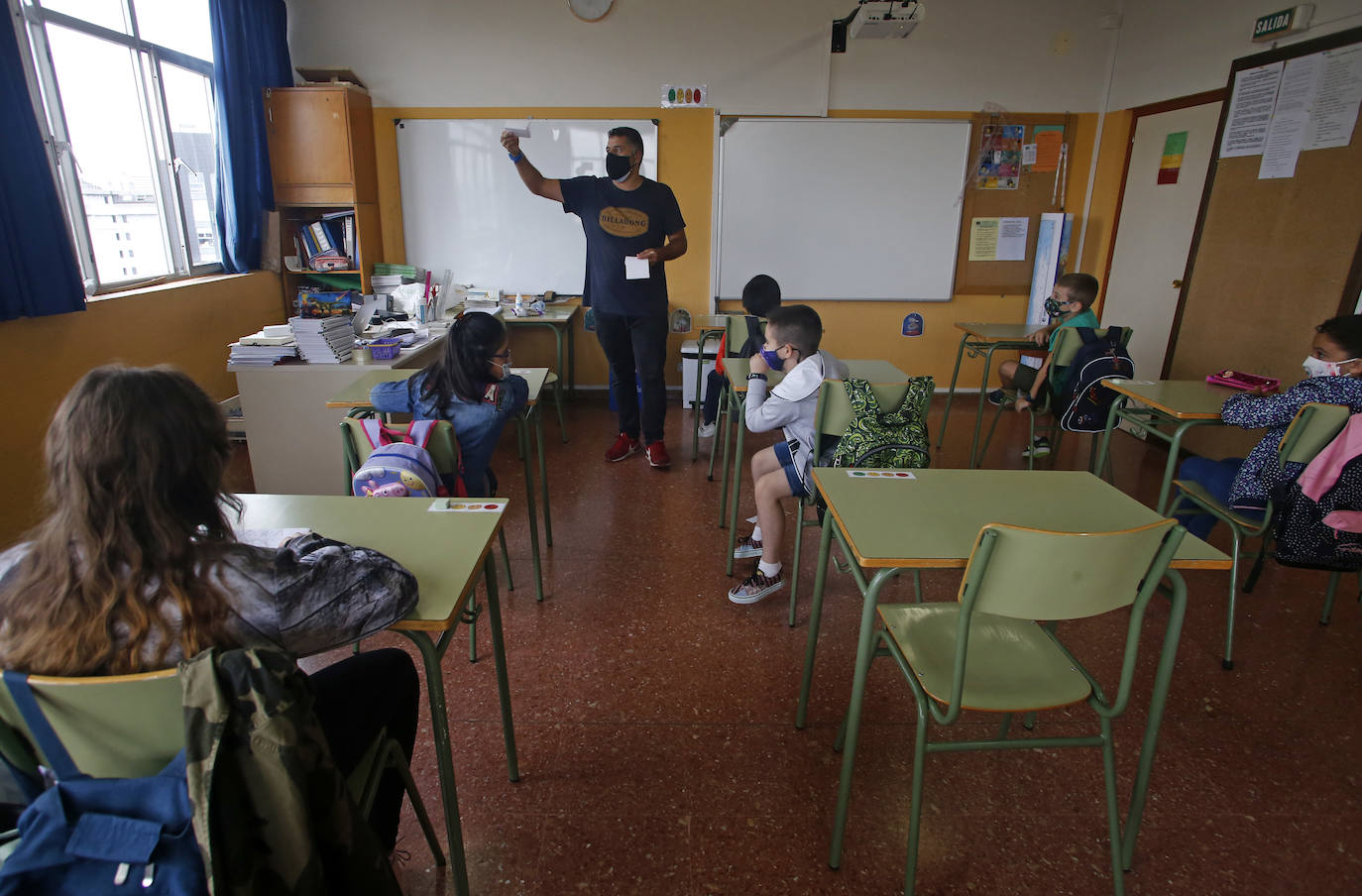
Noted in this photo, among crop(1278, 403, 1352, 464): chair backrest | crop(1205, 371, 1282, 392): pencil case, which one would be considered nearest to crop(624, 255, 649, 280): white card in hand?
crop(1205, 371, 1282, 392): pencil case

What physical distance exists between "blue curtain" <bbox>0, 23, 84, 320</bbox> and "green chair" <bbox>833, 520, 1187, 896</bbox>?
3260mm

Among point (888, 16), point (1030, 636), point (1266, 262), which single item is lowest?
point (1030, 636)

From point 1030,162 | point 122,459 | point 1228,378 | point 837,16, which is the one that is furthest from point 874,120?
point 122,459

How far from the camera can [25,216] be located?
9.08 ft

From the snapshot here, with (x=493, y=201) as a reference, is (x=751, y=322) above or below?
below

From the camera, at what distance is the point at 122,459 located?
91 centimetres

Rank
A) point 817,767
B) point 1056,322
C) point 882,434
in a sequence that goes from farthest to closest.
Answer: point 1056,322 → point 882,434 → point 817,767

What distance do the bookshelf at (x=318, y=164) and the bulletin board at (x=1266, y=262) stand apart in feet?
16.7

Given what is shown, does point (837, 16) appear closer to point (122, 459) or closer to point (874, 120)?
point (874, 120)

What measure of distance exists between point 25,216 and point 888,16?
4333 millimetres

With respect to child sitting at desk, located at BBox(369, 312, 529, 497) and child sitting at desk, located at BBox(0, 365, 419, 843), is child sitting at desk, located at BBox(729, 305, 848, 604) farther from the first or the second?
child sitting at desk, located at BBox(0, 365, 419, 843)

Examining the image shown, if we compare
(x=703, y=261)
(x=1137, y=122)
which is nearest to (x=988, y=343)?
(x=1137, y=122)

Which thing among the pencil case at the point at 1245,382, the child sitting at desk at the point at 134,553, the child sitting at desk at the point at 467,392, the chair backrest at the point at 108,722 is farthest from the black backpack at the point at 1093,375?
the chair backrest at the point at 108,722

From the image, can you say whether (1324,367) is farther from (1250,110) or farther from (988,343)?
(1250,110)
